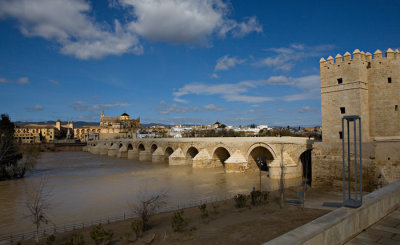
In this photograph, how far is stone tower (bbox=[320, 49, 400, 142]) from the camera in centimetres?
1405

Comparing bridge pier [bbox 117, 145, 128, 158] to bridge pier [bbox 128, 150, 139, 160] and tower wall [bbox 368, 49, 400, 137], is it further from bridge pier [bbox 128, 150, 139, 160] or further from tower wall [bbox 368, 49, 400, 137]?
tower wall [bbox 368, 49, 400, 137]

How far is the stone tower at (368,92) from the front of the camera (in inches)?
553

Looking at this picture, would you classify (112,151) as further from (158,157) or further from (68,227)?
(68,227)

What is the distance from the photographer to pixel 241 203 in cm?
1165

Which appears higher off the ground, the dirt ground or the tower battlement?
the tower battlement

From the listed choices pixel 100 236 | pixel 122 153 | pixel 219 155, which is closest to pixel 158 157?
pixel 219 155

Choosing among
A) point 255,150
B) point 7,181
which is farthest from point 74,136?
point 255,150

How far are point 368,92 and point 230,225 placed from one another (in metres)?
11.8

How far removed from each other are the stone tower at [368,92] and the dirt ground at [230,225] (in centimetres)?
496

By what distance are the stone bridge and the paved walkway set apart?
13687 mm

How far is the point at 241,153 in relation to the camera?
77.7 ft

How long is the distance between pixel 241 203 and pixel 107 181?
14.8 metres

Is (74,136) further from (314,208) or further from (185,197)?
(314,208)

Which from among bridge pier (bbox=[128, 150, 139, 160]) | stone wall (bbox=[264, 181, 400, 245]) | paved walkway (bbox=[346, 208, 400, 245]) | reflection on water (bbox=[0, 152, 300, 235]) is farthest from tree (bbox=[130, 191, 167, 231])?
bridge pier (bbox=[128, 150, 139, 160])
